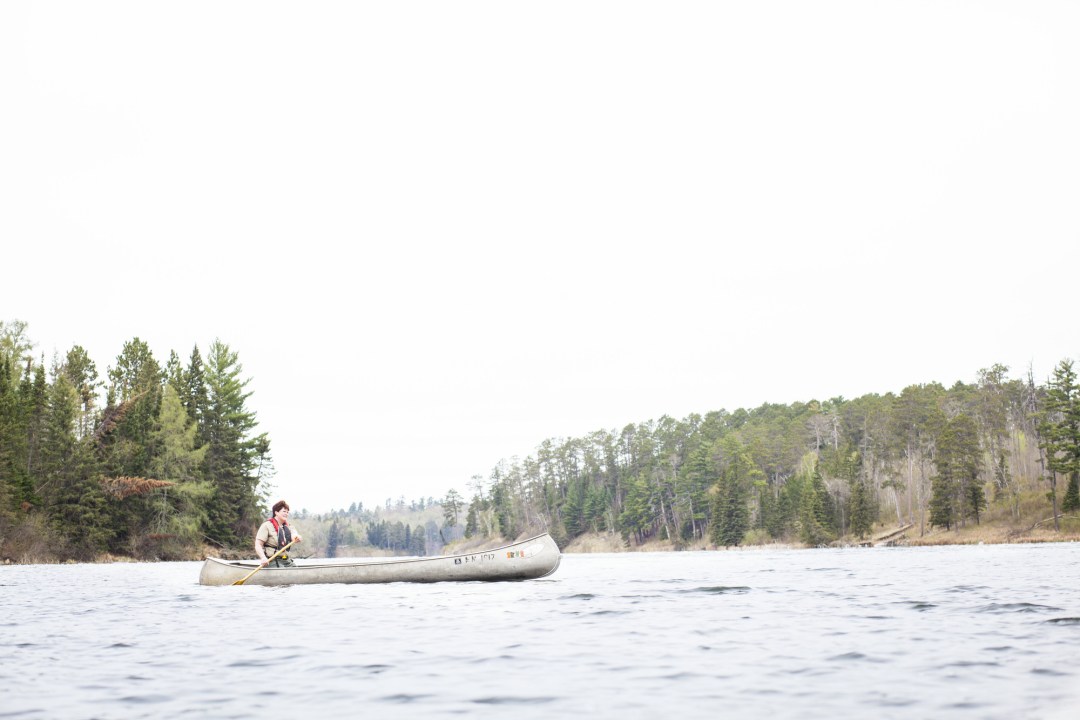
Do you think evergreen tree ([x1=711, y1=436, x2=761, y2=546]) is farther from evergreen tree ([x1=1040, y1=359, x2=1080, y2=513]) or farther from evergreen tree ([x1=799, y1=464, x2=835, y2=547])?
evergreen tree ([x1=1040, y1=359, x2=1080, y2=513])

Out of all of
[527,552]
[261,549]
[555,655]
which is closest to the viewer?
[555,655]

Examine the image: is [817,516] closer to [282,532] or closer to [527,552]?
[527,552]

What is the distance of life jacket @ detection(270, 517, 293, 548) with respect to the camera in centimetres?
2689

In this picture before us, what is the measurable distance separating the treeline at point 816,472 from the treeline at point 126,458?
62845 millimetres

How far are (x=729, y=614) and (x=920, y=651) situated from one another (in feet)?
19.2

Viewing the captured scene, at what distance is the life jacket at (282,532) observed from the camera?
2689 centimetres

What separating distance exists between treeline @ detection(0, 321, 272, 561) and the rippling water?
4769 centimetres

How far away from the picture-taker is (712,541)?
129 m

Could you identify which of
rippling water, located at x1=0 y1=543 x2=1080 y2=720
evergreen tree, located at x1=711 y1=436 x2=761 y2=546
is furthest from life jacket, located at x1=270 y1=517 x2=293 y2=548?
evergreen tree, located at x1=711 y1=436 x2=761 y2=546

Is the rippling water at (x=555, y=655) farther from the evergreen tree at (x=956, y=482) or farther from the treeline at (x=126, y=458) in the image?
the evergreen tree at (x=956, y=482)

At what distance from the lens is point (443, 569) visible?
25.3 metres

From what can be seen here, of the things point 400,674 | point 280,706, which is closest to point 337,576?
point 400,674

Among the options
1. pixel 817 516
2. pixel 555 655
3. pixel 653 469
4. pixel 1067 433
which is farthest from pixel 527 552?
pixel 653 469

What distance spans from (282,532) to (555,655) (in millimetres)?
17437
